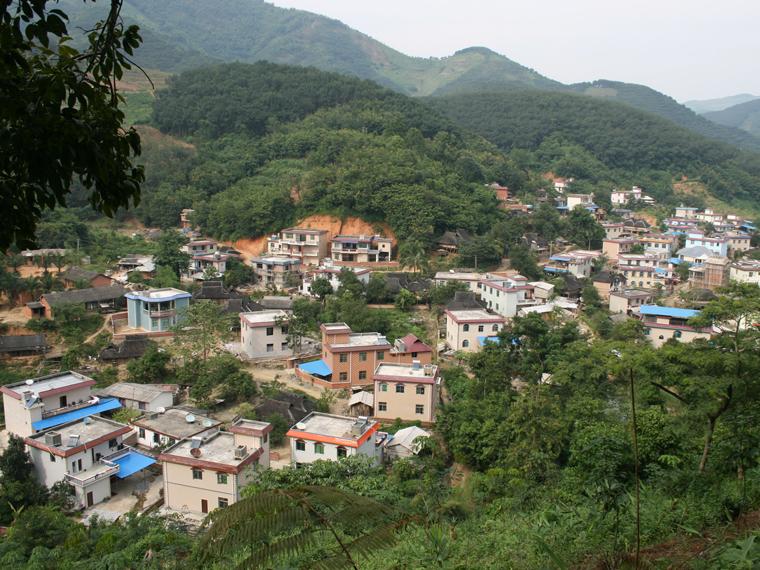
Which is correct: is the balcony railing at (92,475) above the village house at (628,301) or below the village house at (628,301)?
below

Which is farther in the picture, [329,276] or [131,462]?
[329,276]

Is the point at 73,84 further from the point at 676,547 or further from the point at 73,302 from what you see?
the point at 73,302

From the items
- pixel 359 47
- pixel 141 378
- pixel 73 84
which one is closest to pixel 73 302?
pixel 141 378

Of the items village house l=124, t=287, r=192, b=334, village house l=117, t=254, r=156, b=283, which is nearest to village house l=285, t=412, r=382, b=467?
village house l=124, t=287, r=192, b=334

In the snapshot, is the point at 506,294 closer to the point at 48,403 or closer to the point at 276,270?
the point at 276,270

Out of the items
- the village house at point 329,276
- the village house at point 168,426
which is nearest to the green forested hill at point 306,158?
the village house at point 329,276

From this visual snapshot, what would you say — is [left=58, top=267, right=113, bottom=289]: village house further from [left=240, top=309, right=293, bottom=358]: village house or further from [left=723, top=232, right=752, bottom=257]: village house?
[left=723, top=232, right=752, bottom=257]: village house

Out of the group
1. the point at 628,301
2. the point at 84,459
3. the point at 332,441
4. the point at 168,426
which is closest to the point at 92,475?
the point at 84,459

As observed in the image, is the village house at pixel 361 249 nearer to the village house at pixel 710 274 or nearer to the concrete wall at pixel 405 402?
the village house at pixel 710 274
